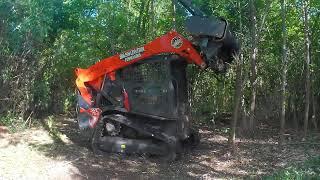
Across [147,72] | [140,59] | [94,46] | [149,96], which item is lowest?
[149,96]

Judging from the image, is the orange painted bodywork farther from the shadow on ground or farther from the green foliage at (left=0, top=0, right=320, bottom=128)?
the green foliage at (left=0, top=0, right=320, bottom=128)

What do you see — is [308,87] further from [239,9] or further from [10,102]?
[10,102]

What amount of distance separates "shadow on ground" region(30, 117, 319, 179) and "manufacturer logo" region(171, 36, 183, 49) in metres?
2.12

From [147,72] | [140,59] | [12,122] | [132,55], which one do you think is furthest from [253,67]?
[12,122]

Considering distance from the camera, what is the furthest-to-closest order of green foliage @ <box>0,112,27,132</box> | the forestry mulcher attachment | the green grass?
1. green foliage @ <box>0,112,27,132</box>
2. the forestry mulcher attachment
3. the green grass

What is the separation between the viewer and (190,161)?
855 centimetres

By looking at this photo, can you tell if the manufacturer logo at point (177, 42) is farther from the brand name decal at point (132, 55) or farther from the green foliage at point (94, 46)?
the green foliage at point (94, 46)

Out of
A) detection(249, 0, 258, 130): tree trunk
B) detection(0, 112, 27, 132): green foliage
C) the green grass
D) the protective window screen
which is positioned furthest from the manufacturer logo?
detection(0, 112, 27, 132): green foliage

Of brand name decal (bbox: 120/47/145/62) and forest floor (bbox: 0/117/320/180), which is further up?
brand name decal (bbox: 120/47/145/62)

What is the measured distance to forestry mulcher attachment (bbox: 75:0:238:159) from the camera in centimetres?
852

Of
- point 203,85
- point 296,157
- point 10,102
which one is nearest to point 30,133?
point 10,102

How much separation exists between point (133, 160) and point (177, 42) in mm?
2327

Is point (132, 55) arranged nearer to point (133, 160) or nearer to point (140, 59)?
point (140, 59)

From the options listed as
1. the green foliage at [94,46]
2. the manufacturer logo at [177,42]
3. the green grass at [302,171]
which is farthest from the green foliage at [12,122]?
the green grass at [302,171]
